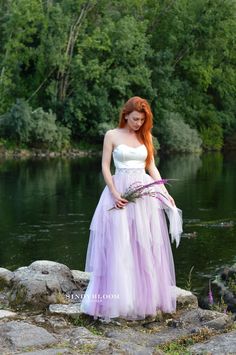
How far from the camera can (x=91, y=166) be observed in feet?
125

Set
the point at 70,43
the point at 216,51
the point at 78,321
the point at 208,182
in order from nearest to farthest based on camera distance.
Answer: the point at 78,321, the point at 208,182, the point at 70,43, the point at 216,51

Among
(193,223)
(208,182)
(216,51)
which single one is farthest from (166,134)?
(193,223)

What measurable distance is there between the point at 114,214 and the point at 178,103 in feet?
165

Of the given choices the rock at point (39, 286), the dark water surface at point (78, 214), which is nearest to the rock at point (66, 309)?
the rock at point (39, 286)

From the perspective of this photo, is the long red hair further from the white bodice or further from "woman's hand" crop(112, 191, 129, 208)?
"woman's hand" crop(112, 191, 129, 208)

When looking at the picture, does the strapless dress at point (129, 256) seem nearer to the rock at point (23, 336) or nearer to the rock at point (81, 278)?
the rock at point (23, 336)

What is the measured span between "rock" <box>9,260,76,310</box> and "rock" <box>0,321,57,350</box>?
32.8 inches

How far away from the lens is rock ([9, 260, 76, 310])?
6543 mm

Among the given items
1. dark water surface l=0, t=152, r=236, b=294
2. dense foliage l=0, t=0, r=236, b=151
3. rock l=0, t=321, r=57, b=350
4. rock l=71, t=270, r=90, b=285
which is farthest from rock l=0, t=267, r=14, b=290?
dense foliage l=0, t=0, r=236, b=151

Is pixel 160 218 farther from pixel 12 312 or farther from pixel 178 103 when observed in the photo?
pixel 178 103

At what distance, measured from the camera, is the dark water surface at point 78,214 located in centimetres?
1484

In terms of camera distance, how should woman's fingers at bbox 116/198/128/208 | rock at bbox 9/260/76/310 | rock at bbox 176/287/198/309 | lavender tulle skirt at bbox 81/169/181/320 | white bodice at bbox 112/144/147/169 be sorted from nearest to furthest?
1. lavender tulle skirt at bbox 81/169/181/320
2. woman's fingers at bbox 116/198/128/208
3. white bodice at bbox 112/144/147/169
4. rock at bbox 9/260/76/310
5. rock at bbox 176/287/198/309

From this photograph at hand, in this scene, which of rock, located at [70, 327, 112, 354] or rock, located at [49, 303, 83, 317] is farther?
rock, located at [49, 303, 83, 317]

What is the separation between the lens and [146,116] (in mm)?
6496
